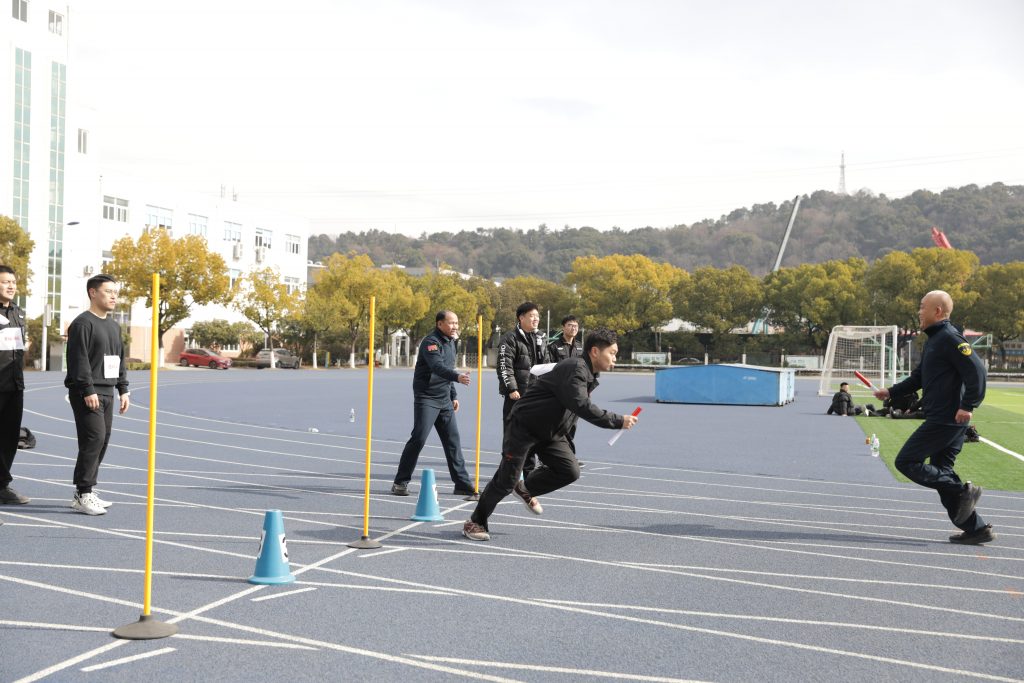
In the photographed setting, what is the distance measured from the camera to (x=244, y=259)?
7625 centimetres

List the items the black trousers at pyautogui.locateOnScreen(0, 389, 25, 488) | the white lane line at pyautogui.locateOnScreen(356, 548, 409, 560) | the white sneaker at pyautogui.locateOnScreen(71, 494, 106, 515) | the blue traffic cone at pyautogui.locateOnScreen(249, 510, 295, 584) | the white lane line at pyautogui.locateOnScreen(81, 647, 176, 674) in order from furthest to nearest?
the black trousers at pyautogui.locateOnScreen(0, 389, 25, 488), the white sneaker at pyautogui.locateOnScreen(71, 494, 106, 515), the white lane line at pyautogui.locateOnScreen(356, 548, 409, 560), the blue traffic cone at pyautogui.locateOnScreen(249, 510, 295, 584), the white lane line at pyautogui.locateOnScreen(81, 647, 176, 674)

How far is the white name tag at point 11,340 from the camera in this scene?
842 cm

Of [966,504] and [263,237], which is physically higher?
[263,237]

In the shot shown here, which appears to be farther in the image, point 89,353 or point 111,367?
point 111,367

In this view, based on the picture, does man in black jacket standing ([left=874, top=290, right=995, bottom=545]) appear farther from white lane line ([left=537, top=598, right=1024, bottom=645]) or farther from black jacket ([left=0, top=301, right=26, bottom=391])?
black jacket ([left=0, top=301, right=26, bottom=391])

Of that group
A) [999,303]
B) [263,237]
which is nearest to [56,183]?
[263,237]

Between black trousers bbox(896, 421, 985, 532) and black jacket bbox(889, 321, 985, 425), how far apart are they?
10 cm

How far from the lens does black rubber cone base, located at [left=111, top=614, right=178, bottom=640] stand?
15.8ft

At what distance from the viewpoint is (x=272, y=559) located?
19.7ft

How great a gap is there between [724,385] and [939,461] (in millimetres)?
23384

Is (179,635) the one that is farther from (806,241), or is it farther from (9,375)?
(806,241)

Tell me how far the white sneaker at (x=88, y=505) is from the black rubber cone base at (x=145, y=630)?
3742 millimetres

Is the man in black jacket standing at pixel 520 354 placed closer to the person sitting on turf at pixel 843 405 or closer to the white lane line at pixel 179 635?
the white lane line at pixel 179 635

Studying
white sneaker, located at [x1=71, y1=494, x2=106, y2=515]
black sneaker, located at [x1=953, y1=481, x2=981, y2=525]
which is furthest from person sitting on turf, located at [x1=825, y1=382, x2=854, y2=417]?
white sneaker, located at [x1=71, y1=494, x2=106, y2=515]
